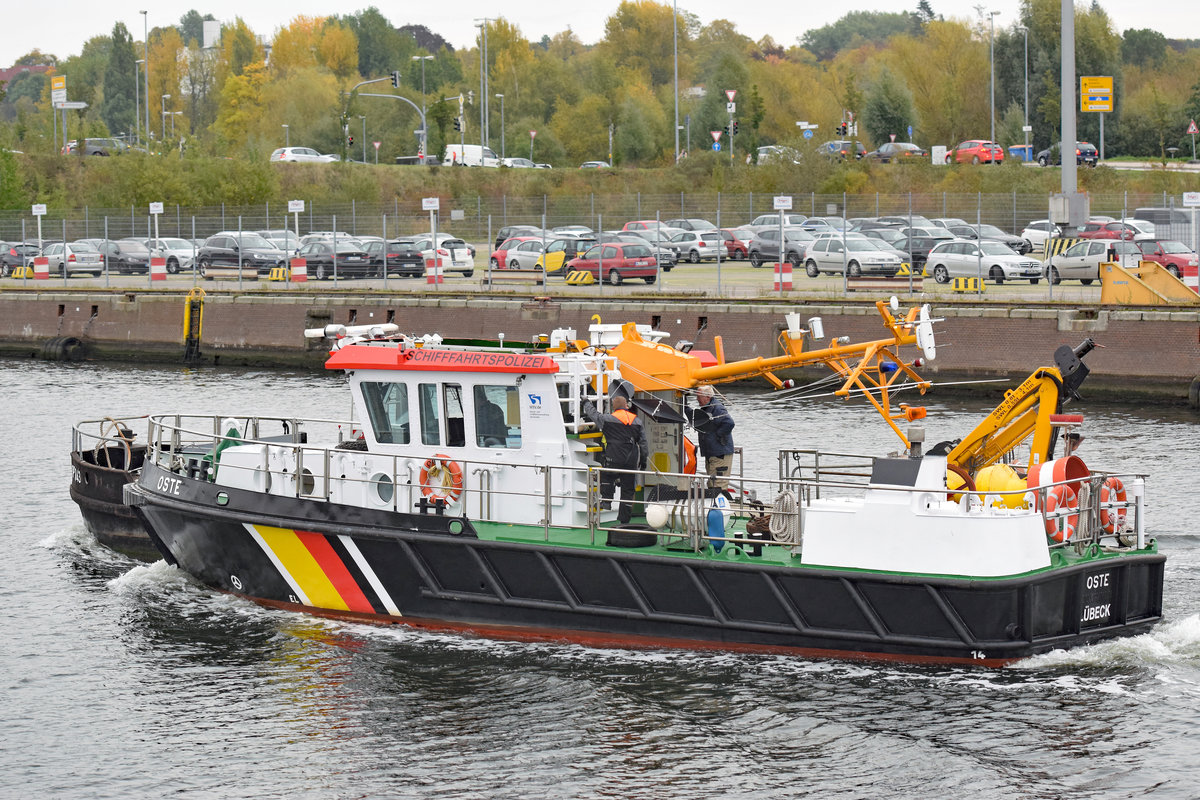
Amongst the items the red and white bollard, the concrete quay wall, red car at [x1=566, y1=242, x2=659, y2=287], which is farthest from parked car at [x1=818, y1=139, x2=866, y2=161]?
the concrete quay wall

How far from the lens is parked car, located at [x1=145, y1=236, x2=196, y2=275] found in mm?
47281

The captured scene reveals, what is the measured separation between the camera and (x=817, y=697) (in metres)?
12.8

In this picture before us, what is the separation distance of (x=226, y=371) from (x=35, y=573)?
63.8ft

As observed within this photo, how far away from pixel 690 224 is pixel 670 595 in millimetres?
38371

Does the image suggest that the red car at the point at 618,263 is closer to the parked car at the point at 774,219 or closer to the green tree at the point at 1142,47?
the parked car at the point at 774,219

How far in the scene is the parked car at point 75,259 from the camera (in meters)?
46.9

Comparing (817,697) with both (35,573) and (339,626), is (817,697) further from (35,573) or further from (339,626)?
(35,573)

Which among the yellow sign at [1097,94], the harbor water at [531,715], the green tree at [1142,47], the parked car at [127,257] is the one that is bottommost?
the harbor water at [531,715]

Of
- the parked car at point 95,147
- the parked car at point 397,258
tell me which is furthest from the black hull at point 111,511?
the parked car at point 95,147

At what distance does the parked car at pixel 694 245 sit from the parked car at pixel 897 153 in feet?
73.3

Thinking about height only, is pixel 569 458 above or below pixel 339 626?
above

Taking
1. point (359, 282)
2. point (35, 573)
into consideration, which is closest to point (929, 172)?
point (359, 282)

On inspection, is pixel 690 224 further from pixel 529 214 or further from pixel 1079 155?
pixel 1079 155

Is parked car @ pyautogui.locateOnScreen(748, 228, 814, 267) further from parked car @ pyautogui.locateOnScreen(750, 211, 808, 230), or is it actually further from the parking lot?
parked car @ pyautogui.locateOnScreen(750, 211, 808, 230)
